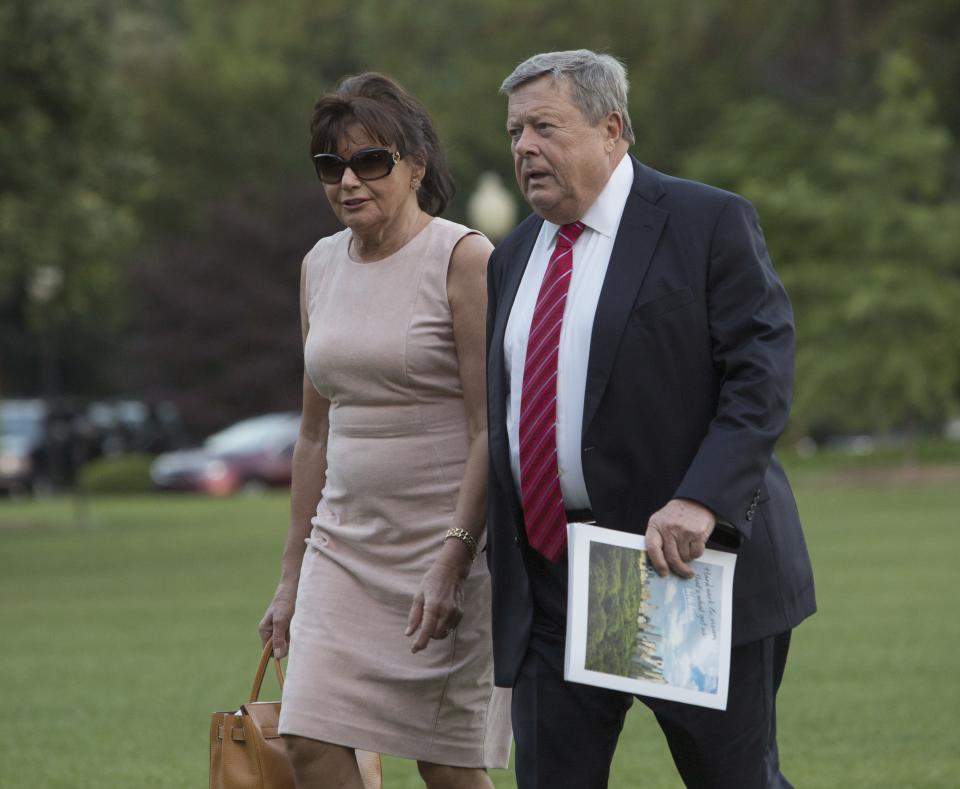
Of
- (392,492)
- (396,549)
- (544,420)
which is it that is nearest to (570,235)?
(544,420)

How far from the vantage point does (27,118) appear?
21.8 meters

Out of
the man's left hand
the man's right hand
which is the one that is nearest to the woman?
the man's right hand

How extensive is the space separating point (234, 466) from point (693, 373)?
37.4 meters

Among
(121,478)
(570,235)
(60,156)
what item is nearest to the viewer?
(570,235)

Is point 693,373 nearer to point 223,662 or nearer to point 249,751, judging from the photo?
point 249,751

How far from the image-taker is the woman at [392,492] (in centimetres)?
489

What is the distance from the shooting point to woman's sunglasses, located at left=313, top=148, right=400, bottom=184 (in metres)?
4.98

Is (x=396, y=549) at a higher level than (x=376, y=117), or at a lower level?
lower

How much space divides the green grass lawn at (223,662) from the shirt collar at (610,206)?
3.76m

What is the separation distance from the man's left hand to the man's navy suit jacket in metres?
0.08

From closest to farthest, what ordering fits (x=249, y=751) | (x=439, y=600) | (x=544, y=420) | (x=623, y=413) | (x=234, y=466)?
(x=623, y=413) → (x=544, y=420) → (x=439, y=600) → (x=249, y=751) → (x=234, y=466)

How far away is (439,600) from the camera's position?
4.75 meters

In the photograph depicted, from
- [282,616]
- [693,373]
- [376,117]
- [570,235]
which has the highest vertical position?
[376,117]

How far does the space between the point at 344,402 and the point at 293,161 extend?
5762cm
